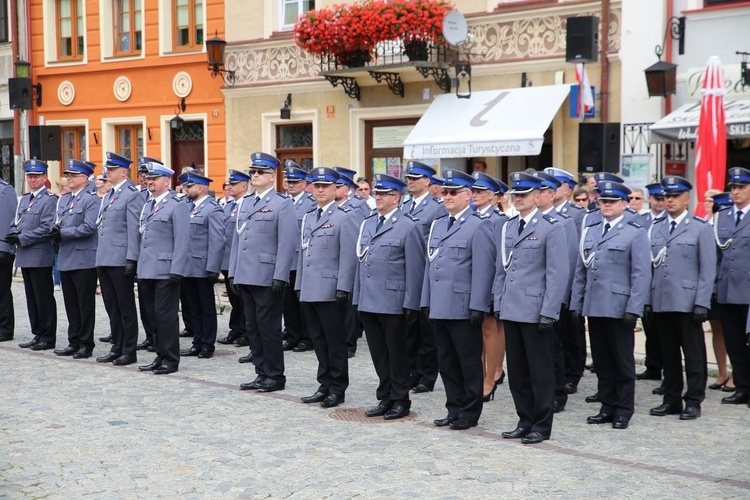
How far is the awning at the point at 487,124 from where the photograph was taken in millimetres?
17406

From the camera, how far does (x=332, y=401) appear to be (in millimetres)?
9391

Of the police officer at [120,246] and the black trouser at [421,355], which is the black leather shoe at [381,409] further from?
the police officer at [120,246]

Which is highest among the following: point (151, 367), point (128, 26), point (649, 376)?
point (128, 26)

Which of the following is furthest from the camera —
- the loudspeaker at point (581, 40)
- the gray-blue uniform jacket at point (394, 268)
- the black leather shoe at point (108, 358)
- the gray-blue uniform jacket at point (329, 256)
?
the loudspeaker at point (581, 40)

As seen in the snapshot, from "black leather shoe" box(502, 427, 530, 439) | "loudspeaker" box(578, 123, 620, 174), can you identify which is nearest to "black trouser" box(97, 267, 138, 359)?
"black leather shoe" box(502, 427, 530, 439)

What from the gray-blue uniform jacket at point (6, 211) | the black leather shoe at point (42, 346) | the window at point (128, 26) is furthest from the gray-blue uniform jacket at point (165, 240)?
the window at point (128, 26)

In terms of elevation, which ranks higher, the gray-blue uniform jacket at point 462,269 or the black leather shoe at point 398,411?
the gray-blue uniform jacket at point 462,269

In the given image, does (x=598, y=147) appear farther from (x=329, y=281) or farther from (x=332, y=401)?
(x=332, y=401)

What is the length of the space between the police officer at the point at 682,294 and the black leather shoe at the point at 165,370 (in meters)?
4.75

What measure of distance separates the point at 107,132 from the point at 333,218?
54.5ft

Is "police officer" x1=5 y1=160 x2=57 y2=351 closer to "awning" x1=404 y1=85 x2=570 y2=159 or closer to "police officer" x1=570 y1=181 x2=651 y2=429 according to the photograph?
"police officer" x1=570 y1=181 x2=651 y2=429

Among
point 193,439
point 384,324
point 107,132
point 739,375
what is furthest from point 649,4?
point 107,132

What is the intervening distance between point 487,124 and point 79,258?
8180 mm

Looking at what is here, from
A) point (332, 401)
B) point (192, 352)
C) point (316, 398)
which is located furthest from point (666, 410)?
point (192, 352)
